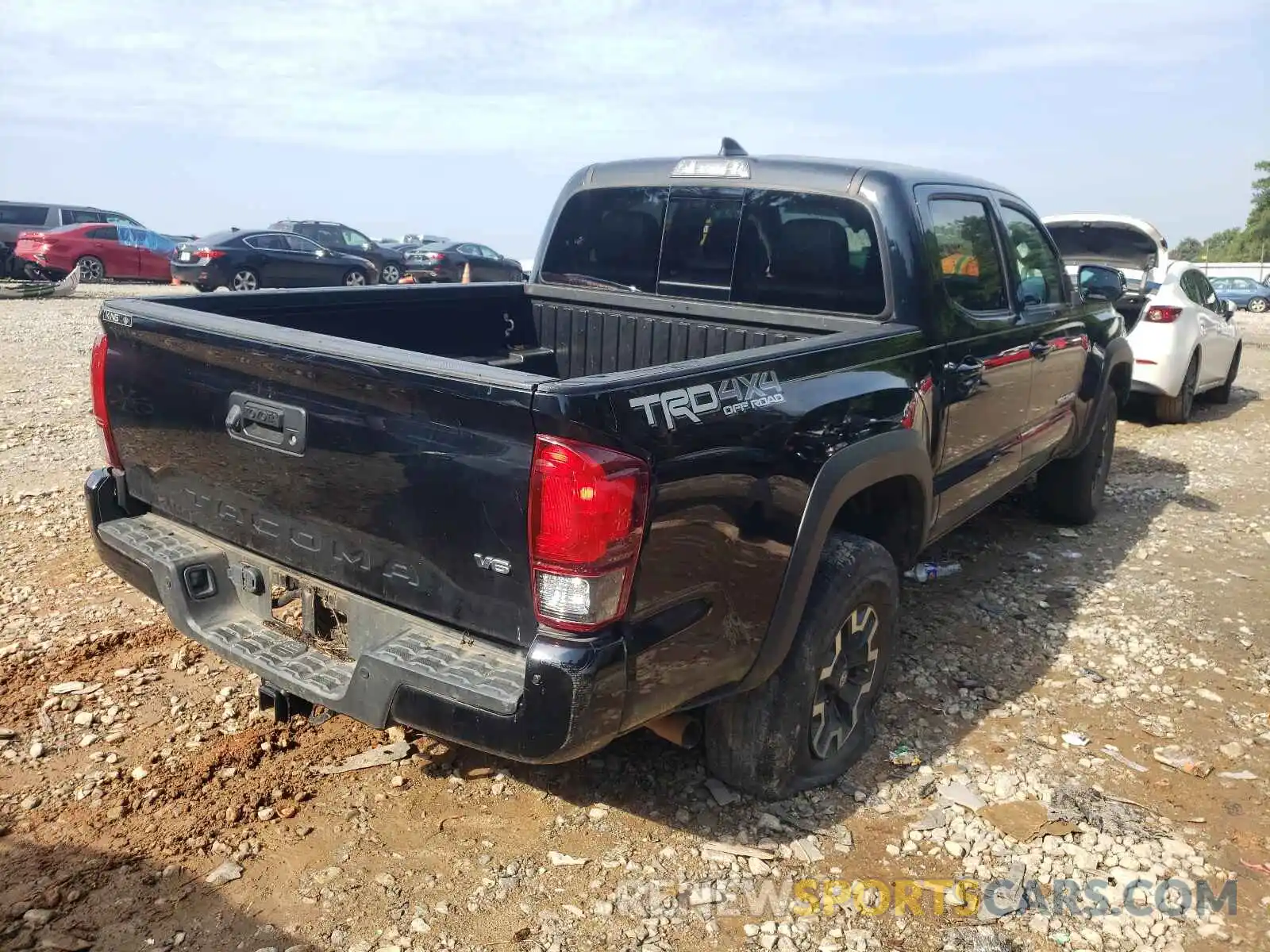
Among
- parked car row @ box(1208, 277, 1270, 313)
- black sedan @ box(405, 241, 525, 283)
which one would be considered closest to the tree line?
parked car row @ box(1208, 277, 1270, 313)

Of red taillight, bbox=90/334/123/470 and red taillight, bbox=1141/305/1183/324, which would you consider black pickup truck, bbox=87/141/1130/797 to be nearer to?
red taillight, bbox=90/334/123/470

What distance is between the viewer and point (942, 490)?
3916 millimetres

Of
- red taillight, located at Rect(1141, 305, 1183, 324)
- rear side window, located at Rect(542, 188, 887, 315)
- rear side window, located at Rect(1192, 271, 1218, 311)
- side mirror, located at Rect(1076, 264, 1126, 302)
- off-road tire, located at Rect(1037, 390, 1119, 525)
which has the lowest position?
off-road tire, located at Rect(1037, 390, 1119, 525)

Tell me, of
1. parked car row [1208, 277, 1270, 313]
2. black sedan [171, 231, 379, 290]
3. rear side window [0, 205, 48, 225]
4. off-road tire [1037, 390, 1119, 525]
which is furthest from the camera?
parked car row [1208, 277, 1270, 313]

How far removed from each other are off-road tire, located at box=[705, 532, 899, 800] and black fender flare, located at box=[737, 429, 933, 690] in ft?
0.33

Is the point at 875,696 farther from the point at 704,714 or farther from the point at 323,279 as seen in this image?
the point at 323,279

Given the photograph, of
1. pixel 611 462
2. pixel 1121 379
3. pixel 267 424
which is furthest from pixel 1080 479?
pixel 267 424

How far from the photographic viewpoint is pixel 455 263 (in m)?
25.0

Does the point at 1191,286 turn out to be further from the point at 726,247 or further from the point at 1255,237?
the point at 1255,237

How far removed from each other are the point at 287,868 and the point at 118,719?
3.57 feet

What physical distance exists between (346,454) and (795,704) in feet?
4.89

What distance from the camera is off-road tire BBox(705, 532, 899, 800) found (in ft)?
9.66

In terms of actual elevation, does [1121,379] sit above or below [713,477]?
below

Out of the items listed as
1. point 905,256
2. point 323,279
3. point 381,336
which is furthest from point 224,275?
point 905,256
